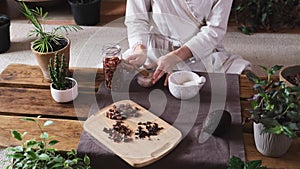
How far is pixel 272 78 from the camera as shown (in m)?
1.68

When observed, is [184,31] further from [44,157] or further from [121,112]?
[44,157]

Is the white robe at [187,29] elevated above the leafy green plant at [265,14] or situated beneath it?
elevated above

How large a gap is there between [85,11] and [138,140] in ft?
6.08

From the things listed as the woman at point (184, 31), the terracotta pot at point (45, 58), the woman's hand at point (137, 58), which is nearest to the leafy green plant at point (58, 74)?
the terracotta pot at point (45, 58)

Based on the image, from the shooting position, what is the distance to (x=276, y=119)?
1.27 meters

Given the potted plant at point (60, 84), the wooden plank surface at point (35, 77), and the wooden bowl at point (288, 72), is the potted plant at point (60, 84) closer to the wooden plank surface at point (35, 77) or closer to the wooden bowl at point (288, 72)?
the wooden plank surface at point (35, 77)

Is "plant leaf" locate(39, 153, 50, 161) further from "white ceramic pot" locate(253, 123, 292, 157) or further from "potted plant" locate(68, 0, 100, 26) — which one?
"potted plant" locate(68, 0, 100, 26)

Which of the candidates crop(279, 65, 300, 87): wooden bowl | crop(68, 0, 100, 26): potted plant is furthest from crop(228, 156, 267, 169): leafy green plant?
crop(68, 0, 100, 26): potted plant

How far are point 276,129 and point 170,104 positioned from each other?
399 millimetres

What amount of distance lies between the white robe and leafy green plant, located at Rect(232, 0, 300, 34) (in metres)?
1.01

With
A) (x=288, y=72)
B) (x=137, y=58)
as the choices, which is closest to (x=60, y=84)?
(x=137, y=58)

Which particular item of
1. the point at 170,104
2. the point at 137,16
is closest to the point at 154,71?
the point at 170,104

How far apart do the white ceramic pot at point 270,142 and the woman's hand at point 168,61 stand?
1.35 ft

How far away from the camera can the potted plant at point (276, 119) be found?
124 cm
